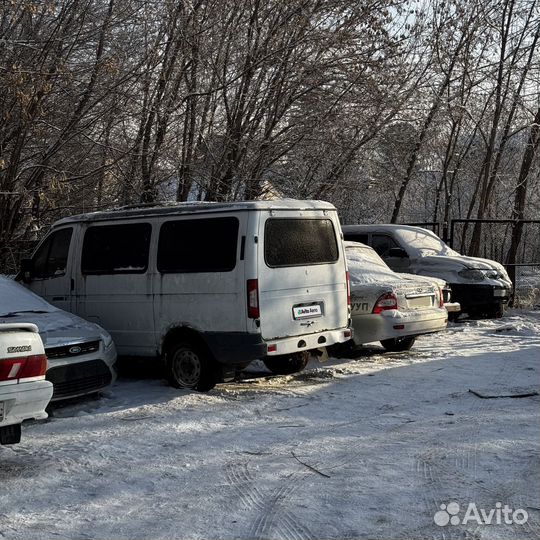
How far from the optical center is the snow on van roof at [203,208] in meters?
7.60

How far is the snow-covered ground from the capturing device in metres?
4.29

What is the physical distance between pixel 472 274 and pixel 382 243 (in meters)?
1.87

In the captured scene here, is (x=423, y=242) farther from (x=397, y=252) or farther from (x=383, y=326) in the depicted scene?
(x=383, y=326)

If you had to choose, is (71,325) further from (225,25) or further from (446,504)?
(225,25)

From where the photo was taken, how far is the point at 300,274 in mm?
7926

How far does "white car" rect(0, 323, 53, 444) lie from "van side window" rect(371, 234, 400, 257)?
10.0 meters

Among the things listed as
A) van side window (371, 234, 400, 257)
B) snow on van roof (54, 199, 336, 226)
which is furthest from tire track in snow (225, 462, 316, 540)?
van side window (371, 234, 400, 257)

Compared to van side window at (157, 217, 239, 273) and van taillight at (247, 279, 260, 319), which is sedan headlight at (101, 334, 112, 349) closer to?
van side window at (157, 217, 239, 273)

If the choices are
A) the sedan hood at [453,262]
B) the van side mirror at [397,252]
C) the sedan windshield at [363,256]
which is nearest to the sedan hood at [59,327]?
the sedan windshield at [363,256]

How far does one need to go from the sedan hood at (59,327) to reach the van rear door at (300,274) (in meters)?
1.84

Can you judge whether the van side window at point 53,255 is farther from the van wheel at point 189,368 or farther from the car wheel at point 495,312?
the car wheel at point 495,312

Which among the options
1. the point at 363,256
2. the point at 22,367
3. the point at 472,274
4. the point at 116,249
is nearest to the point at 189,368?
the point at 116,249

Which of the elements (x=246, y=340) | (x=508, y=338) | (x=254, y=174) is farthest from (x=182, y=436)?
(x=254, y=174)

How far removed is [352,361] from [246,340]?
2.71 m
